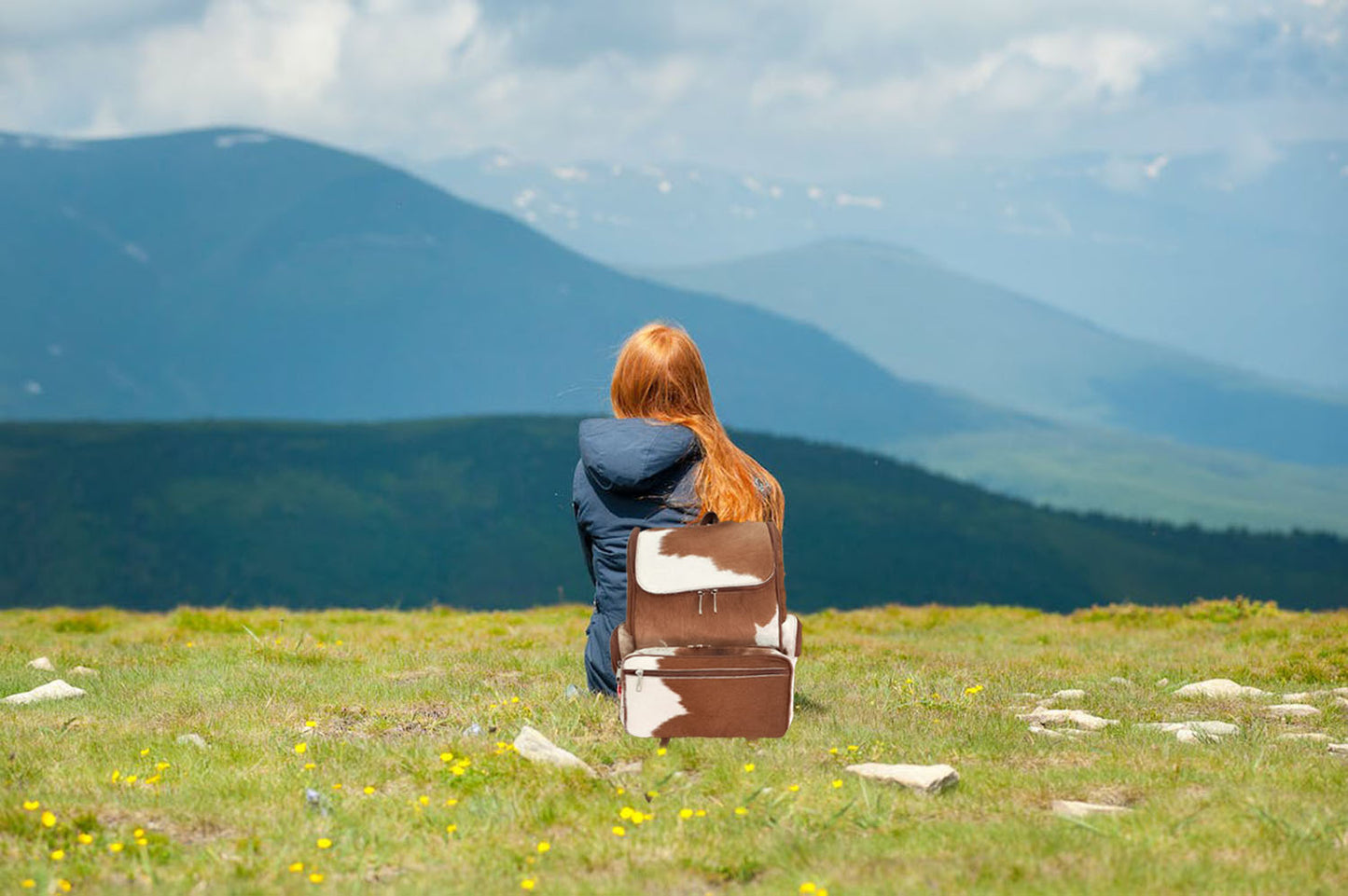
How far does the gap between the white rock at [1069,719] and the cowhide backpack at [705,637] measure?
8.65ft

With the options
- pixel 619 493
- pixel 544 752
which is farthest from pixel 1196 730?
pixel 544 752

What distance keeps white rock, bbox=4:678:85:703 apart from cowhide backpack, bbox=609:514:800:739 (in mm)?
5114

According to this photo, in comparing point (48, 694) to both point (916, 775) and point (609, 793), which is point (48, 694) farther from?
point (916, 775)

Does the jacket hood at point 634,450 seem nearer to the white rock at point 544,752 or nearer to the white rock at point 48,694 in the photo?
the white rock at point 544,752

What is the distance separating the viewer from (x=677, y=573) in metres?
7.91

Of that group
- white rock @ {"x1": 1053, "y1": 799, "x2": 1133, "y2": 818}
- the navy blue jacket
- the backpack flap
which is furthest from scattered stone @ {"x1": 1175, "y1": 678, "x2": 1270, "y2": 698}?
the navy blue jacket

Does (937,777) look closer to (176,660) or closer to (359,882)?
(359,882)

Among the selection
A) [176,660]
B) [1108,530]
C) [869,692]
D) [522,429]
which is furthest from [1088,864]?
[1108,530]

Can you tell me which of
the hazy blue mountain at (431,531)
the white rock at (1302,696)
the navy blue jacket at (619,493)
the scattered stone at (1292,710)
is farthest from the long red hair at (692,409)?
the hazy blue mountain at (431,531)

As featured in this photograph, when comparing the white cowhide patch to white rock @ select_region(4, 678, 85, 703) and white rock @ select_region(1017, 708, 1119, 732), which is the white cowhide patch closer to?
white rock @ select_region(1017, 708, 1119, 732)

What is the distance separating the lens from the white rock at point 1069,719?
30.7ft

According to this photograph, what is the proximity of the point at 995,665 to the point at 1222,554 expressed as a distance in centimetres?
17054

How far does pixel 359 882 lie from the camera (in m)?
5.69

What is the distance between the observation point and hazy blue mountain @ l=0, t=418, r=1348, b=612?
135750 mm
